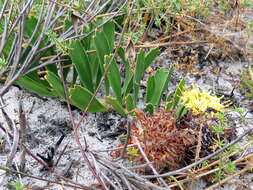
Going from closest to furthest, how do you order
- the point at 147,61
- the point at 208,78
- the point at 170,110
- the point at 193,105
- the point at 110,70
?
the point at 193,105
the point at 170,110
the point at 110,70
the point at 147,61
the point at 208,78

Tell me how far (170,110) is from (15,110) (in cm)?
90

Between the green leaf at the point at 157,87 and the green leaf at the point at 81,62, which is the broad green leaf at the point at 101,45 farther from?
the green leaf at the point at 157,87

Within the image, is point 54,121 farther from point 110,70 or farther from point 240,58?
point 240,58

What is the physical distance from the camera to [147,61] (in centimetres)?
187

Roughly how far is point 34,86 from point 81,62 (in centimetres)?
29

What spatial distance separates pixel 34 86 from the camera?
1813mm

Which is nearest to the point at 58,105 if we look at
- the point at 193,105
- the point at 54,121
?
the point at 54,121

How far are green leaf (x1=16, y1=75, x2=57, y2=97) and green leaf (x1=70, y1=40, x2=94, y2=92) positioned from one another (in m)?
0.20

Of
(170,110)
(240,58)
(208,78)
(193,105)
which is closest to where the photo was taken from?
(193,105)

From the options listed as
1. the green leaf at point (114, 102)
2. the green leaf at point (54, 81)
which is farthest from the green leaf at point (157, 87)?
the green leaf at point (54, 81)

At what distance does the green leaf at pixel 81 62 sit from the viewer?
5.77 feet

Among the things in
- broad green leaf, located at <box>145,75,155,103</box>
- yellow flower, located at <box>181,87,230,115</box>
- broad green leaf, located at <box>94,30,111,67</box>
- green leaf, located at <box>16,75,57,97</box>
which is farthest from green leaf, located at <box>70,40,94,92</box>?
yellow flower, located at <box>181,87,230,115</box>

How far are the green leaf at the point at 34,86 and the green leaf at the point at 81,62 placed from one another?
0.66 ft

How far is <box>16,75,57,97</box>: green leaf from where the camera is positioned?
5.89 feet
